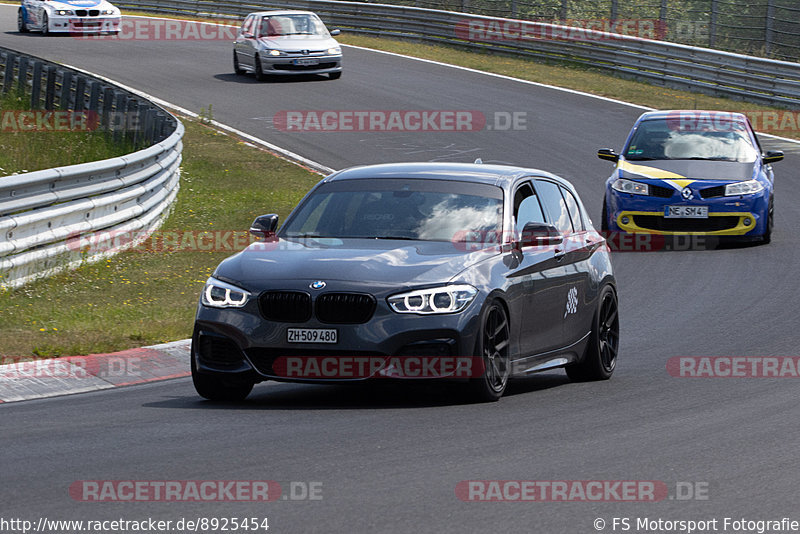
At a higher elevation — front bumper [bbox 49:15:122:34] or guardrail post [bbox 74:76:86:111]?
guardrail post [bbox 74:76:86:111]

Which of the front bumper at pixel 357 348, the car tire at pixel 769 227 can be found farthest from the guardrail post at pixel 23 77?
the front bumper at pixel 357 348

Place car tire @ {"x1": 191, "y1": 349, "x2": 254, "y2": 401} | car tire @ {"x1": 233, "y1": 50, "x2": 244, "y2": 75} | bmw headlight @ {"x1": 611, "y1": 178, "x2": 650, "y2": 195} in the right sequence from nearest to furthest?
1. car tire @ {"x1": 191, "y1": 349, "x2": 254, "y2": 401}
2. bmw headlight @ {"x1": 611, "y1": 178, "x2": 650, "y2": 195}
3. car tire @ {"x1": 233, "y1": 50, "x2": 244, "y2": 75}

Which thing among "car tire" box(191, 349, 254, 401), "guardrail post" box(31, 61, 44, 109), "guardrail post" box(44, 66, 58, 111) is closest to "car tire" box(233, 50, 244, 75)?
"guardrail post" box(31, 61, 44, 109)

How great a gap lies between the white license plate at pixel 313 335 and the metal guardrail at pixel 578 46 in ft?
78.1

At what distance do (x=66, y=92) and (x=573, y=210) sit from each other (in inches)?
694

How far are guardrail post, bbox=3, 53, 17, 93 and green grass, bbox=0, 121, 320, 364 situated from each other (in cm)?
897

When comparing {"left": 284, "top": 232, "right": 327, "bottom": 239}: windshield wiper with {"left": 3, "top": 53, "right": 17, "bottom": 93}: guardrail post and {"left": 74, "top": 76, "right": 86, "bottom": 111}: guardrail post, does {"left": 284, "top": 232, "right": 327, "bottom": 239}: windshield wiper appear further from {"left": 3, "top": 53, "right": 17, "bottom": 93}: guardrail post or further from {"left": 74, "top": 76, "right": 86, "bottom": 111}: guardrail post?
{"left": 3, "top": 53, "right": 17, "bottom": 93}: guardrail post

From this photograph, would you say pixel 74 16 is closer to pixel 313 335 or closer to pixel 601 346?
pixel 601 346

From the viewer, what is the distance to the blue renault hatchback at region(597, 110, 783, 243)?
18578mm

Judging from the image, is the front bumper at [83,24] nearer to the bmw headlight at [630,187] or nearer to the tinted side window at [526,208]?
the bmw headlight at [630,187]

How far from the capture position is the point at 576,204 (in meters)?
11.1

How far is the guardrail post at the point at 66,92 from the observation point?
2653 centimetres

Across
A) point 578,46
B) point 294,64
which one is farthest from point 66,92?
point 578,46

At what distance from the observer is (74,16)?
137ft
